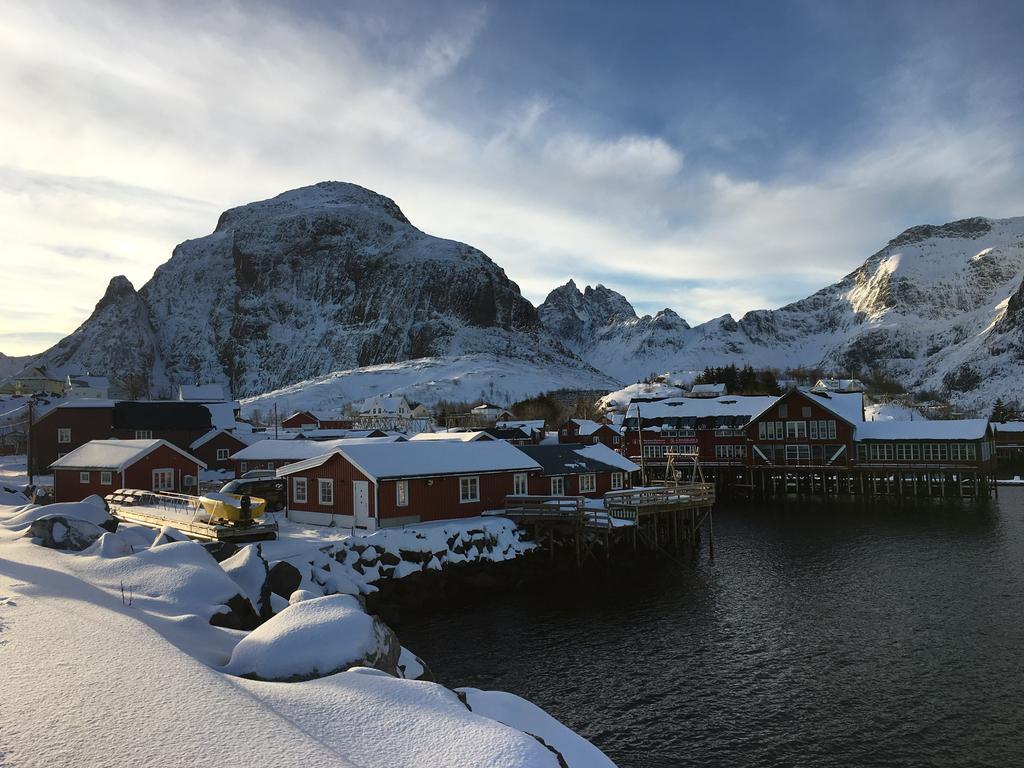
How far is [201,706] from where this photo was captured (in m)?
10.7

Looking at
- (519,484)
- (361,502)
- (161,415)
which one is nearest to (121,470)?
(361,502)

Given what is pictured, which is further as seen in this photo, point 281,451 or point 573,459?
point 281,451

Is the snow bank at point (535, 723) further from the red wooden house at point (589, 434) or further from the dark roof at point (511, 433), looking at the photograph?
the dark roof at point (511, 433)

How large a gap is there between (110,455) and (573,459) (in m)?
32.2

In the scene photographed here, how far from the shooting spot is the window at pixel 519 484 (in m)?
42.8

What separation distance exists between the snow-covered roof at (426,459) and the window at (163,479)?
1175cm

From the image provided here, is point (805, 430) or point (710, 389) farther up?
point (710, 389)

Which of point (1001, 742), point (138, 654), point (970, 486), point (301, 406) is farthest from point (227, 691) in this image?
point (301, 406)

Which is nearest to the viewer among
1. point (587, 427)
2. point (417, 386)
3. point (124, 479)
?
point (124, 479)

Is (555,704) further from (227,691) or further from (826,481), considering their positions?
(826,481)

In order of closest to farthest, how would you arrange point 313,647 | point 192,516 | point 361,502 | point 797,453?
point 313,647, point 361,502, point 192,516, point 797,453

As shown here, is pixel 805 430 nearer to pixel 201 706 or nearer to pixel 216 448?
pixel 216 448

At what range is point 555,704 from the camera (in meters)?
20.4

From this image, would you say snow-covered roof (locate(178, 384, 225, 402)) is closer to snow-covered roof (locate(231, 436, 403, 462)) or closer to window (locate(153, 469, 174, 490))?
snow-covered roof (locate(231, 436, 403, 462))
